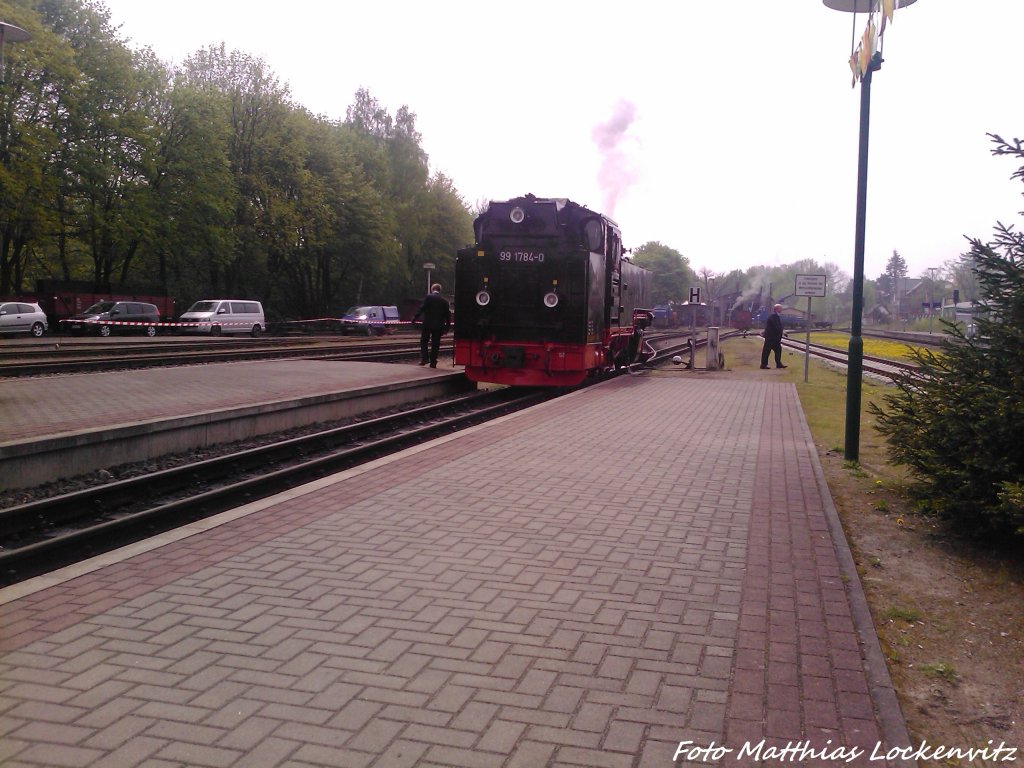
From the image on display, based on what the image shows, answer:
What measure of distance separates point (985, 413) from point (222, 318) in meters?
36.6

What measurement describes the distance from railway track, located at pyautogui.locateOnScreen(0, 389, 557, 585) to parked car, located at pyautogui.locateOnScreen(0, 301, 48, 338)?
23.9 meters

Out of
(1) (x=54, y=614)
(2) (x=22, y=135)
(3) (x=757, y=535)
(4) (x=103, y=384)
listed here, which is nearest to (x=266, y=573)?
(1) (x=54, y=614)

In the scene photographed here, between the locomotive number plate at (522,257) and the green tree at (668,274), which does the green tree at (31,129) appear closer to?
the locomotive number plate at (522,257)

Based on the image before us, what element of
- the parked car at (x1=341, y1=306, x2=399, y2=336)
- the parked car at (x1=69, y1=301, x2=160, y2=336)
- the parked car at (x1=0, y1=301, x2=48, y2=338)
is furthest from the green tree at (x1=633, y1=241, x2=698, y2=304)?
the parked car at (x1=0, y1=301, x2=48, y2=338)

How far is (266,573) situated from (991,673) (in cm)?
405

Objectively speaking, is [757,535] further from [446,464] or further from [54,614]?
[54,614]

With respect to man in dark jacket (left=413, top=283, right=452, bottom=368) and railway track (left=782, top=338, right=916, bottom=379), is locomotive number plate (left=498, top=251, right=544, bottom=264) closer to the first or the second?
man in dark jacket (left=413, top=283, right=452, bottom=368)

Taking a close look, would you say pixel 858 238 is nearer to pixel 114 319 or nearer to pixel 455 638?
pixel 455 638

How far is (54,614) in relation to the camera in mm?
4527

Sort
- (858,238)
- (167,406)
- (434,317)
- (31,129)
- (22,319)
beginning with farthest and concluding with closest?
(31,129), (22,319), (434,317), (167,406), (858,238)

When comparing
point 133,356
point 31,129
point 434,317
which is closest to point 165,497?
point 434,317

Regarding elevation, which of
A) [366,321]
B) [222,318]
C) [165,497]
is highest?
[222,318]

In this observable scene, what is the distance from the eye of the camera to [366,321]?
44.9 m

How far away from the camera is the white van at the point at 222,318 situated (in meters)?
37.9
